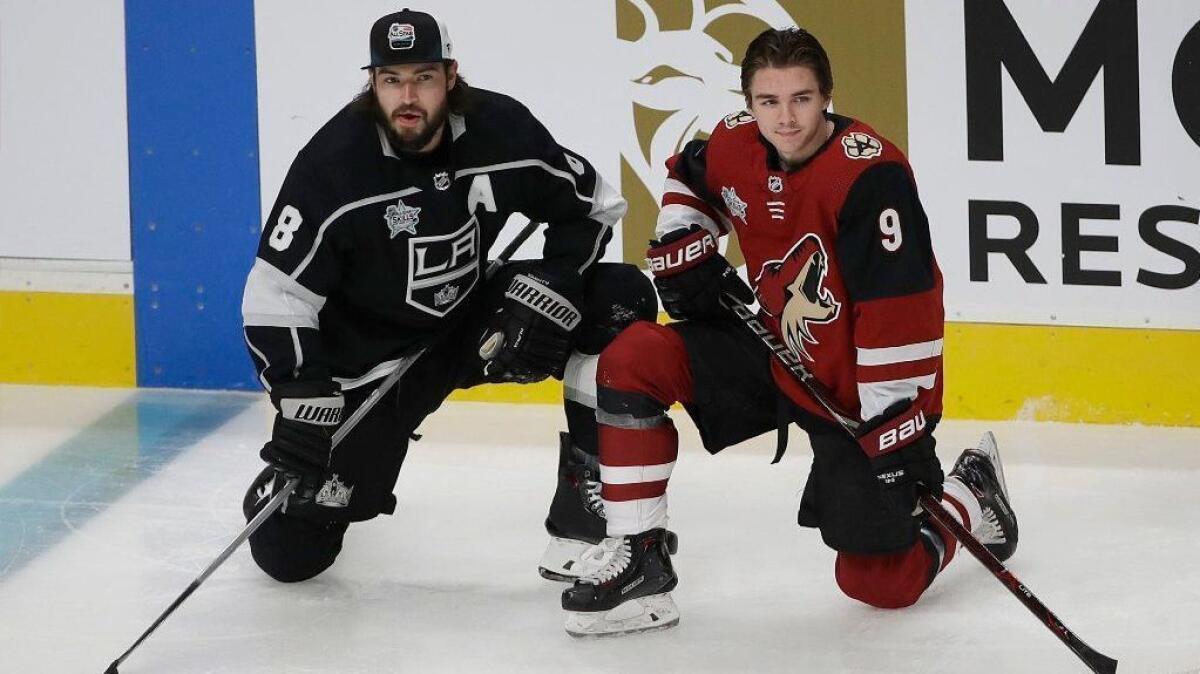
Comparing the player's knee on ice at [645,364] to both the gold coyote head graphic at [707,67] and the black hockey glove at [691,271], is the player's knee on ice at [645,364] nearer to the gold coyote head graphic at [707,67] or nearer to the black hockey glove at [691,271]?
the black hockey glove at [691,271]

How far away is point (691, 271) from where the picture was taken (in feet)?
11.7

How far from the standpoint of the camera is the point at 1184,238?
4.50 metres

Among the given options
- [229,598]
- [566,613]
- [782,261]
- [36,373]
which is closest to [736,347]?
[782,261]

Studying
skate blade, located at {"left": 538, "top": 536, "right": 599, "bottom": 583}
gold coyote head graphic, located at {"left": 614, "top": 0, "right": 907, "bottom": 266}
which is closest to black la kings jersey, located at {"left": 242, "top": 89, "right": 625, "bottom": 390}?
skate blade, located at {"left": 538, "top": 536, "right": 599, "bottom": 583}

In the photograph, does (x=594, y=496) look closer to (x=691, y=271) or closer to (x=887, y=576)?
(x=691, y=271)

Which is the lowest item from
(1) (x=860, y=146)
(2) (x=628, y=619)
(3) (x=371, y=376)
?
(2) (x=628, y=619)

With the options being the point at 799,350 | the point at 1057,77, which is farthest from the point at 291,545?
the point at 1057,77

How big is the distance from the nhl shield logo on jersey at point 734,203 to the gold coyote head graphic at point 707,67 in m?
1.19

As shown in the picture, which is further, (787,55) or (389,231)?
(389,231)

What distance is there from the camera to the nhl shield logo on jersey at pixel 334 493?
3.68m

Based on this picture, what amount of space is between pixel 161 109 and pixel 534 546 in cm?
181

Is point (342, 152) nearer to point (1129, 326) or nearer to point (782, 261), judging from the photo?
point (782, 261)

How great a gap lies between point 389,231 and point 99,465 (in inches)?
54.1

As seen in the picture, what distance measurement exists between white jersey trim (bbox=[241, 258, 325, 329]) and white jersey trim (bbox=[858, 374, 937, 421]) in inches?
39.7
